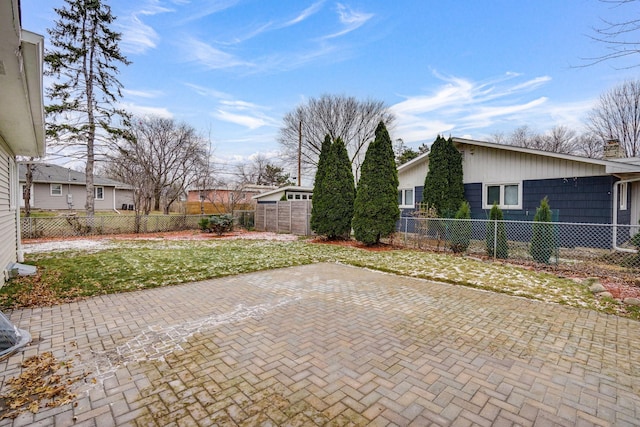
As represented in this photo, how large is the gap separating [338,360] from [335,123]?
25.2m

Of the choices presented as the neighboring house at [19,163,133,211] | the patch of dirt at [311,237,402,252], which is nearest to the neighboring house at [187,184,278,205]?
the neighboring house at [19,163,133,211]

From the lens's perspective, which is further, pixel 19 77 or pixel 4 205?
pixel 4 205

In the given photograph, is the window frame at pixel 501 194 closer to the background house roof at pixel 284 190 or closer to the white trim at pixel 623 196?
the white trim at pixel 623 196

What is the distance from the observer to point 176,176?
798 inches

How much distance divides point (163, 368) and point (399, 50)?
13587 mm

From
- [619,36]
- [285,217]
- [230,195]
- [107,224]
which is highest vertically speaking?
[619,36]

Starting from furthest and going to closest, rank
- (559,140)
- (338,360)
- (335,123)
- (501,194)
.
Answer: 1. (559,140)
2. (335,123)
3. (501,194)
4. (338,360)

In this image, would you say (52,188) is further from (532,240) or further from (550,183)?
(550,183)

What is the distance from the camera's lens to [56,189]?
24.6 m

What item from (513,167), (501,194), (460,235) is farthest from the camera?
(501,194)

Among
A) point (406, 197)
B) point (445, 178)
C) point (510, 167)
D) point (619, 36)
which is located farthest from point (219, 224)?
point (619, 36)

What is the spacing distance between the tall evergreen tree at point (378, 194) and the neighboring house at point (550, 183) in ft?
10.3

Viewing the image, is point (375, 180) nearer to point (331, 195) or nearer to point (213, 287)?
point (331, 195)

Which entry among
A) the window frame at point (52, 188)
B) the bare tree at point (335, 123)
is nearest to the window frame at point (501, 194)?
the bare tree at point (335, 123)
